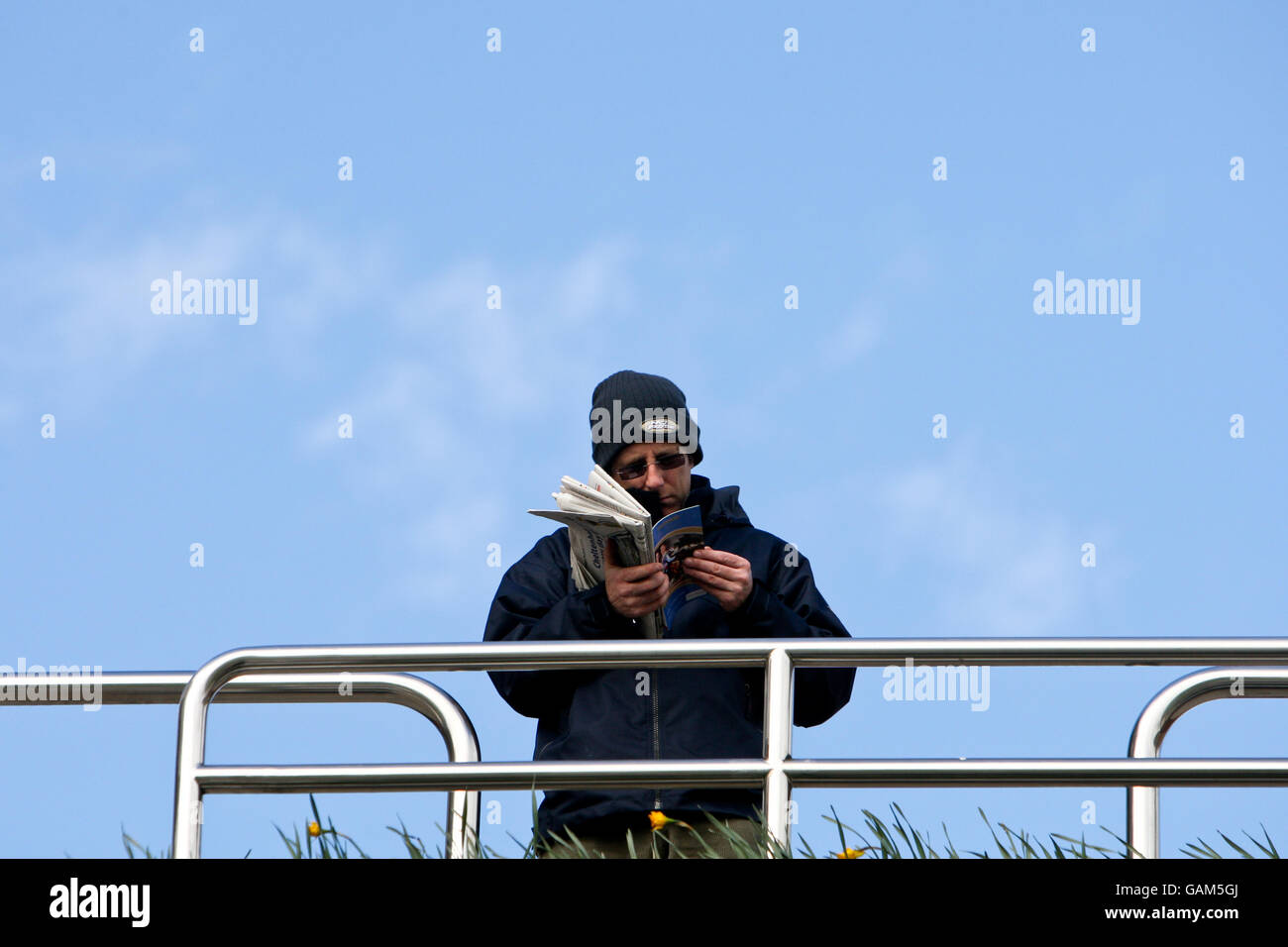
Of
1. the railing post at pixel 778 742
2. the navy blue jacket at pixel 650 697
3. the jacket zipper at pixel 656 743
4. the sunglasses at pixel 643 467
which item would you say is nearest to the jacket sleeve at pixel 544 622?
the navy blue jacket at pixel 650 697

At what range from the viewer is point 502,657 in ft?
10.1

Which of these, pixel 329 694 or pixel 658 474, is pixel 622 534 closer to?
pixel 658 474

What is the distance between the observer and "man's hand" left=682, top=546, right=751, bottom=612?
11.8 feet

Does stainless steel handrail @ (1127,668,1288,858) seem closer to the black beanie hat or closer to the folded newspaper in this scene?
the folded newspaper

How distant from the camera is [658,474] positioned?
12.8ft

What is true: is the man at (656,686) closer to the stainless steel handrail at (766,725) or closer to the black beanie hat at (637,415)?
the black beanie hat at (637,415)

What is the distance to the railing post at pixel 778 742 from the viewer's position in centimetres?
290

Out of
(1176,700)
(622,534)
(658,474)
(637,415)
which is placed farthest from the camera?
(637,415)

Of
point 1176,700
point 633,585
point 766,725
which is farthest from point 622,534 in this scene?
point 1176,700

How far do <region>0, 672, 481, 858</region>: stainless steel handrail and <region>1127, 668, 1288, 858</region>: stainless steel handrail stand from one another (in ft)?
4.08

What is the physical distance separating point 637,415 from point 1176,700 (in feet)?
4.97

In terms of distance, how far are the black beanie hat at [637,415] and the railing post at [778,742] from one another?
3.39ft

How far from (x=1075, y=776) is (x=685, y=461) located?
54.0 inches
